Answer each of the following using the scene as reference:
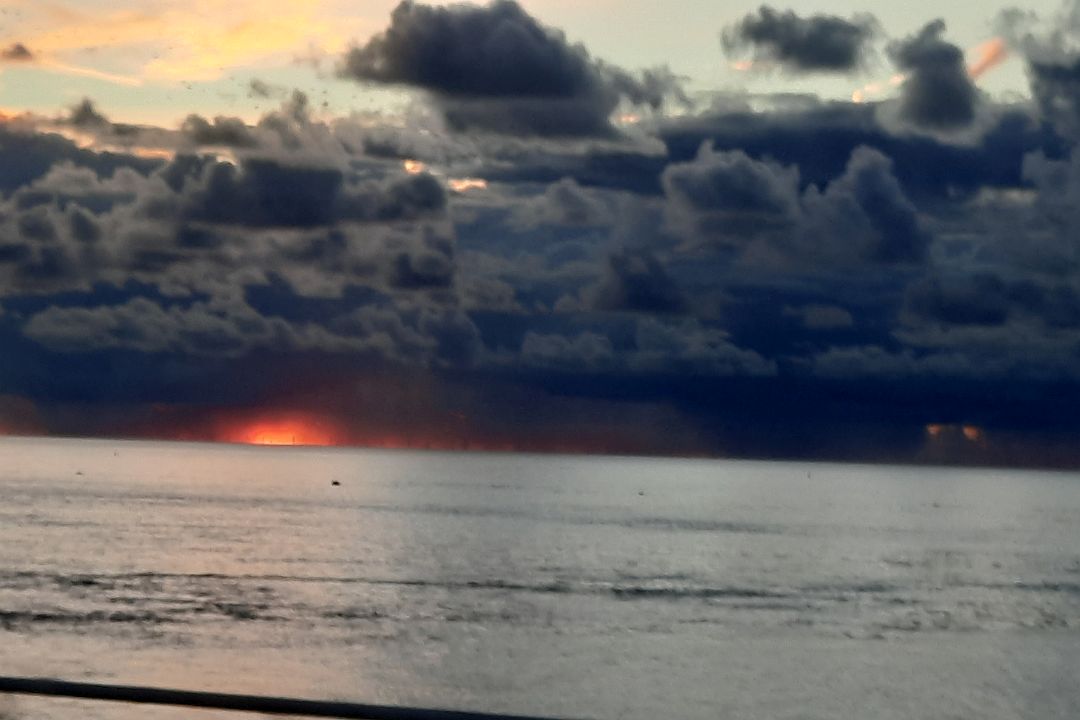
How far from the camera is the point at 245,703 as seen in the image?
8156 millimetres

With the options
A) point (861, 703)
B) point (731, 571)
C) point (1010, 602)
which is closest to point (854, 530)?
point (731, 571)

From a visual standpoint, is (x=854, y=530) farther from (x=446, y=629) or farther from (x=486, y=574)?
(x=446, y=629)

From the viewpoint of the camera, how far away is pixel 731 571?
90.2 meters

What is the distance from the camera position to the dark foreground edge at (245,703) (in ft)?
26.1

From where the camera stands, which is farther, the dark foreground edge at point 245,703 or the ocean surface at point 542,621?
the ocean surface at point 542,621

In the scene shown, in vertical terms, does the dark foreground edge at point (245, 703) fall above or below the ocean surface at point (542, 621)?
above

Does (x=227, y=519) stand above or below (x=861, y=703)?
below

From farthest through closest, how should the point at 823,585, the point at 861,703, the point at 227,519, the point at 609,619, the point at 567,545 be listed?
the point at 227,519
the point at 567,545
the point at 823,585
the point at 609,619
the point at 861,703

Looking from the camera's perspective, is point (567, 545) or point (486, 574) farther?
point (567, 545)

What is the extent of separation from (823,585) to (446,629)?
1333 inches

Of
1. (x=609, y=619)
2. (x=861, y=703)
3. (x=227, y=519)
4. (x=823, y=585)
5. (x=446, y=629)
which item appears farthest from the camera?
(x=227, y=519)

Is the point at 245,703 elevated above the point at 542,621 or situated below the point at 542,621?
above

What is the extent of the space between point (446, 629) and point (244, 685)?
17.1 meters

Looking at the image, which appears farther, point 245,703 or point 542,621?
point 542,621
